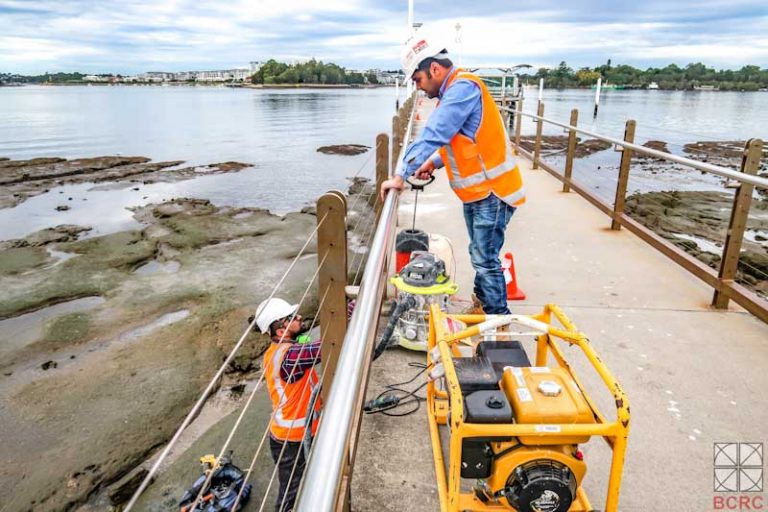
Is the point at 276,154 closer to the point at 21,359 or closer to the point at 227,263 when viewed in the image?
the point at 227,263

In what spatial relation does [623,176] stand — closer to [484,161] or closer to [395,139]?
[395,139]

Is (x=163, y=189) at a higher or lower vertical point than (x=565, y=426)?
lower

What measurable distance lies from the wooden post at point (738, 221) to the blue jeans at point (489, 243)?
186 cm

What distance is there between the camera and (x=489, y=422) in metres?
1.99

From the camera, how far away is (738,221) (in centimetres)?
412

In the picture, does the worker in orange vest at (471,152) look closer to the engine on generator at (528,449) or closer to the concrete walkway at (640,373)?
the concrete walkway at (640,373)

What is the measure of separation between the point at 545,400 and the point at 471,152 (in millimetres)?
1753

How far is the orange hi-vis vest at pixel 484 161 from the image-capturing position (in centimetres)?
327

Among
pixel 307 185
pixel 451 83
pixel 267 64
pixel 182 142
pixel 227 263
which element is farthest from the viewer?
pixel 267 64

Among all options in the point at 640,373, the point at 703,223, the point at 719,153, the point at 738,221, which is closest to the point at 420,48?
the point at 640,373

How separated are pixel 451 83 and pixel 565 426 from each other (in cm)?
212

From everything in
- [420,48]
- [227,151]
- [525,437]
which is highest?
[420,48]

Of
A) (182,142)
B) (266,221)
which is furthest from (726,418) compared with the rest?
(182,142)

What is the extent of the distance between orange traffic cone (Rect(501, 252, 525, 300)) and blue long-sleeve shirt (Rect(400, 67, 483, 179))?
183 cm
